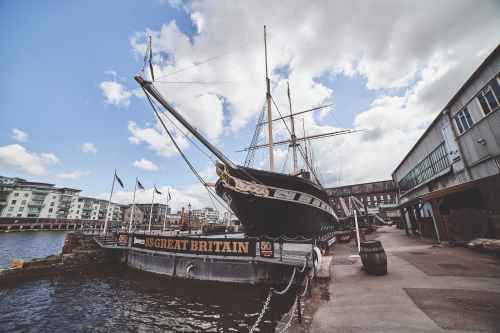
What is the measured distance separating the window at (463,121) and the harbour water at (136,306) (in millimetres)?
16595

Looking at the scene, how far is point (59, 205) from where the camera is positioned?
7238 centimetres

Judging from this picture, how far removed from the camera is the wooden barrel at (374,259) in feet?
21.6

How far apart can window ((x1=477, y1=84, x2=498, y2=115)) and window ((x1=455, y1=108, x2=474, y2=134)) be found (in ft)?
4.24

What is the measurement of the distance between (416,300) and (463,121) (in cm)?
1618

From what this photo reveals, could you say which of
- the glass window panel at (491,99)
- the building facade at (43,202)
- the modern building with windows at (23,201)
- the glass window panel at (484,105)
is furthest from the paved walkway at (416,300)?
the modern building with windows at (23,201)

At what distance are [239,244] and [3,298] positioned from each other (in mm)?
12044

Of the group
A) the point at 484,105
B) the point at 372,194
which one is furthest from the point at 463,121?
the point at 372,194

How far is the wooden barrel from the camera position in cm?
659

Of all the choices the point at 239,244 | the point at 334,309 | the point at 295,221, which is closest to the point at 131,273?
the point at 239,244

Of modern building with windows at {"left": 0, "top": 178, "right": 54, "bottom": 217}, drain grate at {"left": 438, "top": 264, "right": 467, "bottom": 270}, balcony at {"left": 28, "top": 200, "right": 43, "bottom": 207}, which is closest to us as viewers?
drain grate at {"left": 438, "top": 264, "right": 467, "bottom": 270}

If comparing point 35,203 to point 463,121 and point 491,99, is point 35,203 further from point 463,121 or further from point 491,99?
point 491,99

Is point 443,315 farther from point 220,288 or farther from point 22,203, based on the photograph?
point 22,203

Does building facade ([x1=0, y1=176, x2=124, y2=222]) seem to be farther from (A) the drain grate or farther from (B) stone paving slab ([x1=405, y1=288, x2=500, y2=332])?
(B) stone paving slab ([x1=405, y1=288, x2=500, y2=332])

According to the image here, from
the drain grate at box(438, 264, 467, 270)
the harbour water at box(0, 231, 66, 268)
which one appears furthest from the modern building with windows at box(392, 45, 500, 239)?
the harbour water at box(0, 231, 66, 268)
